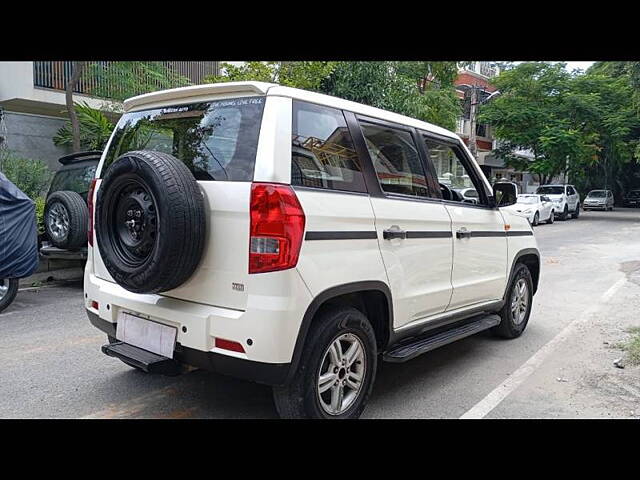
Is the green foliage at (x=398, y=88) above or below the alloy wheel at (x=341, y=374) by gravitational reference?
above

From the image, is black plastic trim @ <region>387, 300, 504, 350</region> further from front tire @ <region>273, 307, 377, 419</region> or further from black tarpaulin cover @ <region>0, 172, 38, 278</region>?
black tarpaulin cover @ <region>0, 172, 38, 278</region>

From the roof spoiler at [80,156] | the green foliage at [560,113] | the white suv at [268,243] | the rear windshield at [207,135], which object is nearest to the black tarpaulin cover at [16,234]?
the roof spoiler at [80,156]

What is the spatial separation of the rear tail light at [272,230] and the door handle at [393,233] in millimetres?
832

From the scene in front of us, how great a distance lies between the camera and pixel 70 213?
7.20 meters

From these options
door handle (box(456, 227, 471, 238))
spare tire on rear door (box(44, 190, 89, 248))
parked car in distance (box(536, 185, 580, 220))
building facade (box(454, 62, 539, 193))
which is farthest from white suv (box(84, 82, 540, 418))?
building facade (box(454, 62, 539, 193))

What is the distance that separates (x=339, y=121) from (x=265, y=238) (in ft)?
3.55

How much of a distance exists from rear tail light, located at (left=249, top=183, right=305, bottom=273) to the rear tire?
187 inches

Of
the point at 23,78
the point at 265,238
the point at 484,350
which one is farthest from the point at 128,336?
the point at 23,78

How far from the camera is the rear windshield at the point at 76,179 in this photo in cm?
802

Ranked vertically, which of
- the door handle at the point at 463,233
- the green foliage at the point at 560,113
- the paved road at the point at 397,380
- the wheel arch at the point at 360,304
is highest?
the green foliage at the point at 560,113

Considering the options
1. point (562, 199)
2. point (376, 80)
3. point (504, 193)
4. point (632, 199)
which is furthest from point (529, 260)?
point (632, 199)

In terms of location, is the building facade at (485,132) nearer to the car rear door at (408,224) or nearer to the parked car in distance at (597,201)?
the parked car in distance at (597,201)

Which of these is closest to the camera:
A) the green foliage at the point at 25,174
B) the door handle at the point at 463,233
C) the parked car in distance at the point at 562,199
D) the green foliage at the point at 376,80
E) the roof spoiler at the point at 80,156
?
the door handle at the point at 463,233

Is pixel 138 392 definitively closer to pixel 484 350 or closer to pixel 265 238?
pixel 265 238
